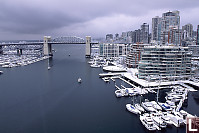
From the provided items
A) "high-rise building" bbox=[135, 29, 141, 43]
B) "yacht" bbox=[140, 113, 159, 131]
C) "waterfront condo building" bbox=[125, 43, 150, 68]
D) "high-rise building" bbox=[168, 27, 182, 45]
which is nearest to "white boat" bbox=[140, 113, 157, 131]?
"yacht" bbox=[140, 113, 159, 131]

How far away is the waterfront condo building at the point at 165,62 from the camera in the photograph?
91.5 ft

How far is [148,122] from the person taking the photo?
14.9 metres

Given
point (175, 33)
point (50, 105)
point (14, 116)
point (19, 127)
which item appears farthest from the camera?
point (175, 33)

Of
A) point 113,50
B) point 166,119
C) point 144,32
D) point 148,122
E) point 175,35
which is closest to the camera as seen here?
point 148,122

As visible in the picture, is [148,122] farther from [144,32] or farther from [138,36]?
[138,36]

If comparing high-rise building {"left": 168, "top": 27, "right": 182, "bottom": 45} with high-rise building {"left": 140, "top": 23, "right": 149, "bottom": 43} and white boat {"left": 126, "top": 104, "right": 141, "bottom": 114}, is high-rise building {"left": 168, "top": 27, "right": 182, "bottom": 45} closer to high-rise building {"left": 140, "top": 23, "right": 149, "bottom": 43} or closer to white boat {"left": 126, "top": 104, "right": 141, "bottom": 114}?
high-rise building {"left": 140, "top": 23, "right": 149, "bottom": 43}

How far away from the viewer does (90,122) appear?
16.0 metres

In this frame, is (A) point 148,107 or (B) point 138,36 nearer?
(A) point 148,107

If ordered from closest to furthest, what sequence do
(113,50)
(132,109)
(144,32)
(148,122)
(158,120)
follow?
(148,122), (158,120), (132,109), (113,50), (144,32)

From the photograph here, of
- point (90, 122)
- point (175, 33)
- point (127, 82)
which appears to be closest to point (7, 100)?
point (90, 122)

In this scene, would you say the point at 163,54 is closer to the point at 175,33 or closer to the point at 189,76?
the point at 189,76

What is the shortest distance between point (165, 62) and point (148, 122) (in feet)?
52.3

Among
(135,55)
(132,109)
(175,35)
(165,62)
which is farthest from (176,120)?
(175,35)

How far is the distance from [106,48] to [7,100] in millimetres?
46583
